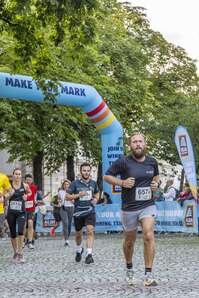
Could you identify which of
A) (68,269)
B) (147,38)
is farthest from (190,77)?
(68,269)

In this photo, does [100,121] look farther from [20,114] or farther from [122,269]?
[122,269]

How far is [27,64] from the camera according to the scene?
18422 millimetres

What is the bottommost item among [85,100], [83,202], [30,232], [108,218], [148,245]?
[148,245]

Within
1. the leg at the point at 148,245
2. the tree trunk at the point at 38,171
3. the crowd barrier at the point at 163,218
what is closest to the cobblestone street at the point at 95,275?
the leg at the point at 148,245

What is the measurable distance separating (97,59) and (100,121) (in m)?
7.56

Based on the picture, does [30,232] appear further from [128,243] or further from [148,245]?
[148,245]

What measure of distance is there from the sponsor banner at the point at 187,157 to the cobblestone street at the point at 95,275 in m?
4.01

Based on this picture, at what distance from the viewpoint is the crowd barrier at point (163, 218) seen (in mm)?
24250

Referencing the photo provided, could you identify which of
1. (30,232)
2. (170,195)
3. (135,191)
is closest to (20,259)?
(30,232)

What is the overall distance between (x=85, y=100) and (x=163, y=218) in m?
4.60

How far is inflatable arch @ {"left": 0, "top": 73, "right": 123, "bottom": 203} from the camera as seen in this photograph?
73.1 feet

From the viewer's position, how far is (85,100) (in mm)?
25656

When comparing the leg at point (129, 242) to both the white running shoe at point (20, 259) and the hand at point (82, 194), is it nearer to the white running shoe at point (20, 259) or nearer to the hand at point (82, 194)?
the hand at point (82, 194)

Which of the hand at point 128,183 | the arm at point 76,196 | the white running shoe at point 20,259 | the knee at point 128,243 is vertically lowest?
the white running shoe at point 20,259
